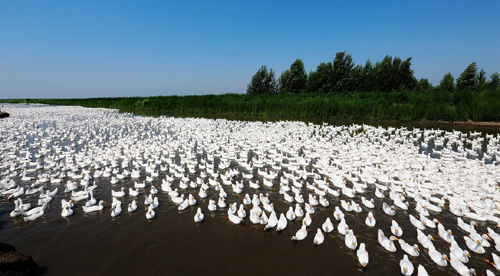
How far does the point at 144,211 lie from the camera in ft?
29.1

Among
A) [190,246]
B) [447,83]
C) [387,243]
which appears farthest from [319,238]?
[447,83]

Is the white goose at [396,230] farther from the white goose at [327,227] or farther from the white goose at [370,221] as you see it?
the white goose at [327,227]

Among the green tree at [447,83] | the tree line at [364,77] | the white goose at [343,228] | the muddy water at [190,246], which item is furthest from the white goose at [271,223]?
the green tree at [447,83]

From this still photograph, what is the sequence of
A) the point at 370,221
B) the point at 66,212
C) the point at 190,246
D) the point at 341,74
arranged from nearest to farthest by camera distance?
the point at 190,246 → the point at 370,221 → the point at 66,212 → the point at 341,74

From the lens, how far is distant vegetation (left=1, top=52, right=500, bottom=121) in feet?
111

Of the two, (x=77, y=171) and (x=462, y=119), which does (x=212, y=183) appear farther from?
(x=462, y=119)

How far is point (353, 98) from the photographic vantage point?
147 feet

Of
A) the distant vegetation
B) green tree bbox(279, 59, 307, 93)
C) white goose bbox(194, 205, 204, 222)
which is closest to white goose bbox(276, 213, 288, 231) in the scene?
white goose bbox(194, 205, 204, 222)

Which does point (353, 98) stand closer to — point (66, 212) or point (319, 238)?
point (319, 238)

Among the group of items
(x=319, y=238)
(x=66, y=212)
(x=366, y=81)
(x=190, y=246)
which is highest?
(x=366, y=81)

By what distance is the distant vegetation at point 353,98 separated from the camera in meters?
33.9

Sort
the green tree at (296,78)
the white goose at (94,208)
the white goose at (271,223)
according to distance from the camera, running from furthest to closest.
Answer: the green tree at (296,78) → the white goose at (94,208) → the white goose at (271,223)

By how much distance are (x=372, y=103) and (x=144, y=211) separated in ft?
130

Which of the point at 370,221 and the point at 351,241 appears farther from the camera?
the point at 370,221
